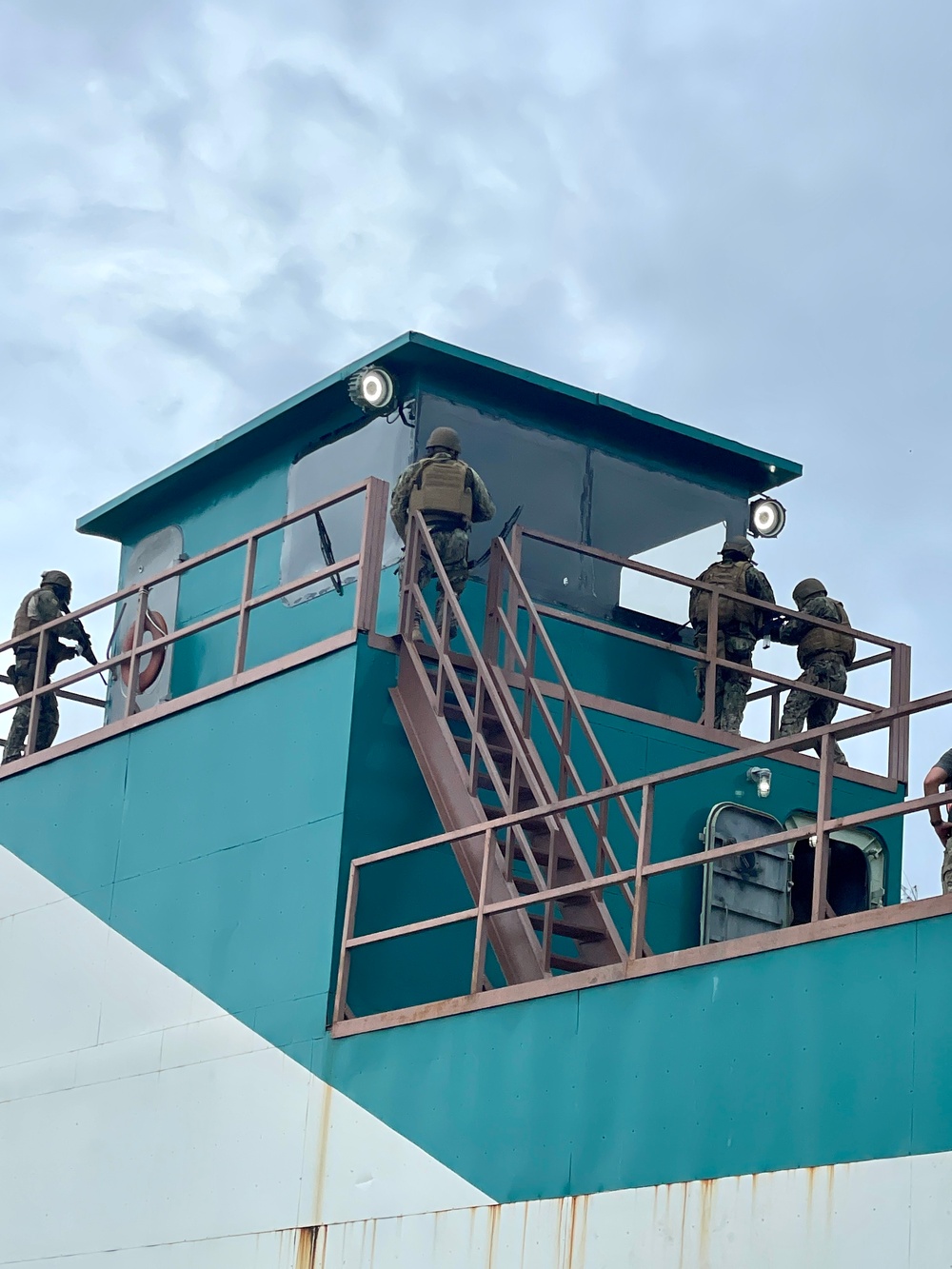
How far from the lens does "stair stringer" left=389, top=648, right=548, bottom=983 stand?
13008 millimetres

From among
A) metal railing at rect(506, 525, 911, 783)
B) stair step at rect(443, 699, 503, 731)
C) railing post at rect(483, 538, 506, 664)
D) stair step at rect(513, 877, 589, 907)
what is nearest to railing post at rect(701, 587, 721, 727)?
metal railing at rect(506, 525, 911, 783)

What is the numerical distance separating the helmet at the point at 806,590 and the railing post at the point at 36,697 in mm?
6885

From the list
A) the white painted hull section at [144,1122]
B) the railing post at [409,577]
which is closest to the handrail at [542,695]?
the railing post at [409,577]

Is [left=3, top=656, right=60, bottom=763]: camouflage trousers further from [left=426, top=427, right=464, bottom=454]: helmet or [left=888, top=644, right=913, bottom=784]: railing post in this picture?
[left=888, top=644, right=913, bottom=784]: railing post

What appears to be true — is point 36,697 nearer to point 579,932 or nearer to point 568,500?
point 568,500

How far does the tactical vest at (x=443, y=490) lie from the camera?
50.2ft

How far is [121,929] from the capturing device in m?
15.6

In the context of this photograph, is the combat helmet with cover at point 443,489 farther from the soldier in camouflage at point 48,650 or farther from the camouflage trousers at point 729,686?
the soldier in camouflage at point 48,650

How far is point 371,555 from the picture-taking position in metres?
14.5

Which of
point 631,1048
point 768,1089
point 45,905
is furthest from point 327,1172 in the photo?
point 45,905

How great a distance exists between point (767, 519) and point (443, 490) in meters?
4.38

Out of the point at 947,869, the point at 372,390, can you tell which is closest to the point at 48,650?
the point at 372,390

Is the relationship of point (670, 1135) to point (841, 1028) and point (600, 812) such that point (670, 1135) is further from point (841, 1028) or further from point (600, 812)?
point (600, 812)

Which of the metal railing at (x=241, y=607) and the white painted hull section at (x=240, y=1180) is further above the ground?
the metal railing at (x=241, y=607)
